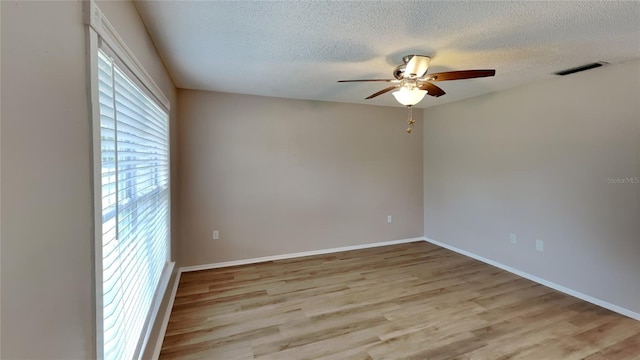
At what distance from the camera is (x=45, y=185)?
2.43ft

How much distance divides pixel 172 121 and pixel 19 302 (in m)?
2.79

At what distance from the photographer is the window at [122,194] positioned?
3.35ft

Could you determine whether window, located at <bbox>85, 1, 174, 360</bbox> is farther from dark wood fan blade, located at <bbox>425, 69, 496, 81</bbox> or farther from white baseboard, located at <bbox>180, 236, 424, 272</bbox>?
dark wood fan blade, located at <bbox>425, 69, 496, 81</bbox>

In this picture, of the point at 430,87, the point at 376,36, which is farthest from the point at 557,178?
the point at 376,36

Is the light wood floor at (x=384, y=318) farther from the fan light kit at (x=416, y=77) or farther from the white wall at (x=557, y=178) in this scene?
the fan light kit at (x=416, y=77)

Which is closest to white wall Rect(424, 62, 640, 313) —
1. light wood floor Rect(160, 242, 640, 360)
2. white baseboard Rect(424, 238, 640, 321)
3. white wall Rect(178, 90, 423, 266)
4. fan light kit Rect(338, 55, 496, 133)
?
white baseboard Rect(424, 238, 640, 321)

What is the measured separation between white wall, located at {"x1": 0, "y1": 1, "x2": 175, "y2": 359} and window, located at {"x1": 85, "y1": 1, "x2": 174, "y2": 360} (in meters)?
0.07

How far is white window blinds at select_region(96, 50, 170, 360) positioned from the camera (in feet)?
3.70

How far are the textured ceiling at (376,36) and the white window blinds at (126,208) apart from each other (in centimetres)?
58

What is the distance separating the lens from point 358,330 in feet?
7.64

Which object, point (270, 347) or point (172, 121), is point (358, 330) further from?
point (172, 121)

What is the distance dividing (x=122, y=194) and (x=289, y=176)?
272cm

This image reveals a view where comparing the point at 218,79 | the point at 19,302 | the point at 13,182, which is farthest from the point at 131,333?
the point at 218,79

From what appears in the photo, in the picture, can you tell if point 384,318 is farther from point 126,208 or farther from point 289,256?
point 126,208
